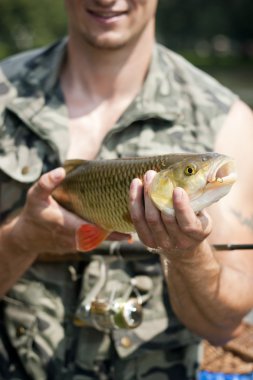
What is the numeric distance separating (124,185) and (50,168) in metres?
0.98

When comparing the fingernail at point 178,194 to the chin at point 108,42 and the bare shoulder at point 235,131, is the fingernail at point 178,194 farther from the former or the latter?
the chin at point 108,42

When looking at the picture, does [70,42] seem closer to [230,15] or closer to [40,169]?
[40,169]

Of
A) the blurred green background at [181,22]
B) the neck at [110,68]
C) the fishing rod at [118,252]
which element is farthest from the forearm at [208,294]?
the blurred green background at [181,22]

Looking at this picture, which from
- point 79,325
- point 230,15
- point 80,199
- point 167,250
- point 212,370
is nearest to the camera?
point 167,250

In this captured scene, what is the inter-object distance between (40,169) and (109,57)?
25.7 inches

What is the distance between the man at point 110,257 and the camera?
11.9 feet

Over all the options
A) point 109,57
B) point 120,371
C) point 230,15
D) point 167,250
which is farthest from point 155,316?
point 230,15

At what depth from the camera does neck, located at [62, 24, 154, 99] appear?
3998 mm

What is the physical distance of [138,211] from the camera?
2.71 m

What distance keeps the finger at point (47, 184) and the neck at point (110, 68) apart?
0.90m

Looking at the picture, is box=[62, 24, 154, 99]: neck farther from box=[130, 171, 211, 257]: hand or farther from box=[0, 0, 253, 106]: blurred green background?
box=[0, 0, 253, 106]: blurred green background

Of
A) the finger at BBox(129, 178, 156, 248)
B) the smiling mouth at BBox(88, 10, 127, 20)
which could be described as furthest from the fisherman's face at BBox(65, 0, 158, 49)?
the finger at BBox(129, 178, 156, 248)

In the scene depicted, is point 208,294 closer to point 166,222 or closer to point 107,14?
point 166,222

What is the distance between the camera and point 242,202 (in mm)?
3820
